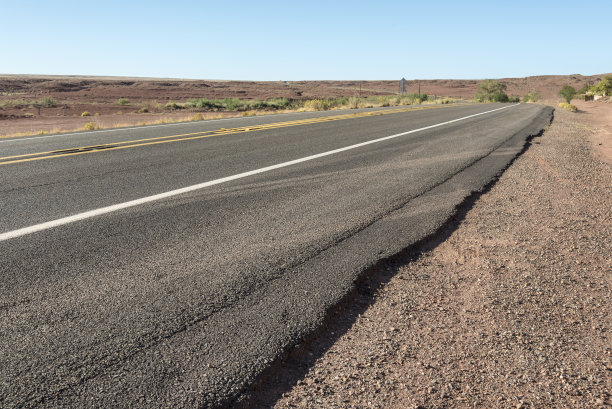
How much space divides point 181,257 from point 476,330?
200 cm

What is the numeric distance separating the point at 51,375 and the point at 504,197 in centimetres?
498

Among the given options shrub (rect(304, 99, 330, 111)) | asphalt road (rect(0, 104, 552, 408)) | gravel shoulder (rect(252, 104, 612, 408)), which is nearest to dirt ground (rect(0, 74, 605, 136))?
shrub (rect(304, 99, 330, 111))

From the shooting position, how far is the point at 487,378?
2193mm

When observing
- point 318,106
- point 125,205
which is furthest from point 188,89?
point 125,205

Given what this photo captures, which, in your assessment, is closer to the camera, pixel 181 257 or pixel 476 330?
pixel 476 330

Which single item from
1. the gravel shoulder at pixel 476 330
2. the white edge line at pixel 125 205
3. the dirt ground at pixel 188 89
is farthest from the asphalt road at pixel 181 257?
the dirt ground at pixel 188 89

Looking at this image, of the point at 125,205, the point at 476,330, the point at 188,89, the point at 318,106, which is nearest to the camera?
the point at 476,330

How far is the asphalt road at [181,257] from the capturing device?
6.89 ft

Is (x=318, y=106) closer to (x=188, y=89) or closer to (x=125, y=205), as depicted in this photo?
(x=125, y=205)

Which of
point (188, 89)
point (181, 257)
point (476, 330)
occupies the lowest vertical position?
point (476, 330)

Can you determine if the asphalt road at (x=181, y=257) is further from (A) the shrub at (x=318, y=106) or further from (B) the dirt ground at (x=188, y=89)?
(B) the dirt ground at (x=188, y=89)

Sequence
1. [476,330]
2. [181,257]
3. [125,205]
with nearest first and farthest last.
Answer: [476,330], [181,257], [125,205]

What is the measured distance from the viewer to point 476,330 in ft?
8.64

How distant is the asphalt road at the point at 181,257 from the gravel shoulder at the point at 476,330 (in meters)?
0.19
